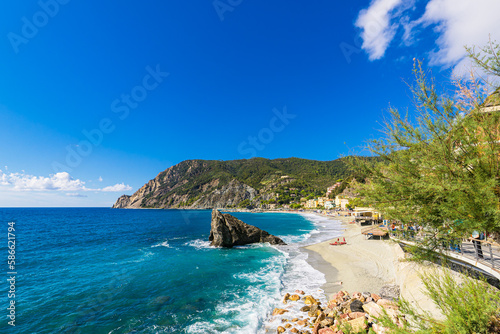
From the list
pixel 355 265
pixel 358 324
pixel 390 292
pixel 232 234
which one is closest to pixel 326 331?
pixel 358 324

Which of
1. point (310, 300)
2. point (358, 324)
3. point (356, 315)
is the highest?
point (358, 324)

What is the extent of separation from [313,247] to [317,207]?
370ft

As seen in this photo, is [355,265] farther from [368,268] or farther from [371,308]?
[371,308]

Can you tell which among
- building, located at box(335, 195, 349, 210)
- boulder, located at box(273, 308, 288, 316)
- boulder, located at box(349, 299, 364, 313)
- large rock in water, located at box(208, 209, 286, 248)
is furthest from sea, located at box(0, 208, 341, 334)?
building, located at box(335, 195, 349, 210)

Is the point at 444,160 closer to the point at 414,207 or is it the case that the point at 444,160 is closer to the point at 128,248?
the point at 414,207

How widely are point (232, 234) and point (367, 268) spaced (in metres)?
20.2

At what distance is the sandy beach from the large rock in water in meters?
8.66

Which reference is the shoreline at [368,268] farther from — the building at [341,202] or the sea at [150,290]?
the building at [341,202]

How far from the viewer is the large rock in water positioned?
33.2 meters

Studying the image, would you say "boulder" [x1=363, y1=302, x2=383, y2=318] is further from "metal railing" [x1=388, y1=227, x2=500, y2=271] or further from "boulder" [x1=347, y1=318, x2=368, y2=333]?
"metal railing" [x1=388, y1=227, x2=500, y2=271]

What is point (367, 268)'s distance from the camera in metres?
19.3

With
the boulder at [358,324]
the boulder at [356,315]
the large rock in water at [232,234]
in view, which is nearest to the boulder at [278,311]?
the boulder at [356,315]

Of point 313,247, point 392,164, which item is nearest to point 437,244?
point 392,164

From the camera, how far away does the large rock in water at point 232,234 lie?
3325 cm
